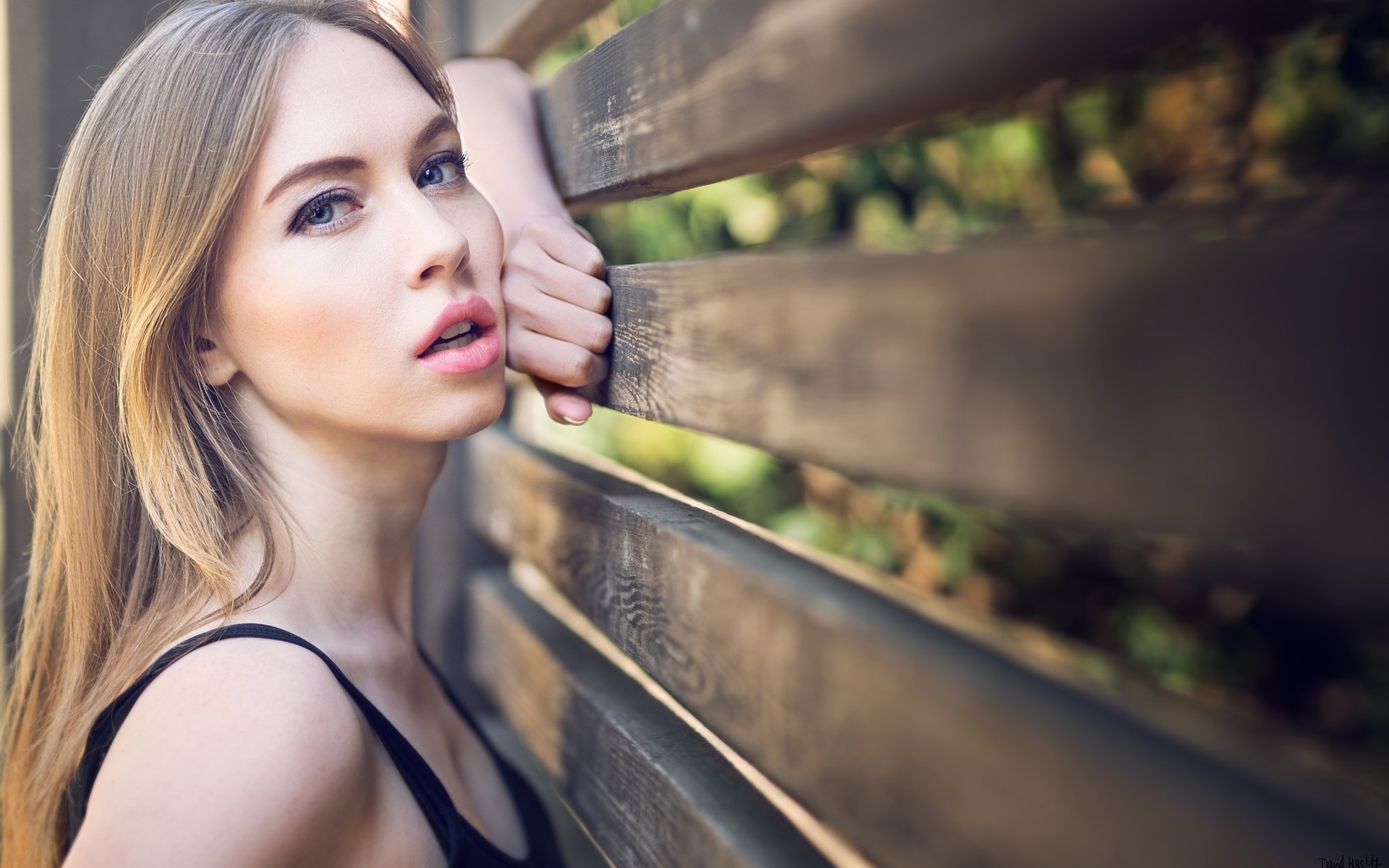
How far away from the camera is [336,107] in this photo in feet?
4.34

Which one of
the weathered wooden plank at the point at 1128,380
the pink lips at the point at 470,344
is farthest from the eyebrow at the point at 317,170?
the weathered wooden plank at the point at 1128,380

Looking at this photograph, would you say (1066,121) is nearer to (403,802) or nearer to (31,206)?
(403,802)

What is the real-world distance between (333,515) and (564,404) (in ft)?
1.35

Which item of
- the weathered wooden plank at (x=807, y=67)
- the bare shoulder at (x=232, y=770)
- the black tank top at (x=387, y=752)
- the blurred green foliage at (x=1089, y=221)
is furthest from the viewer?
the black tank top at (x=387, y=752)

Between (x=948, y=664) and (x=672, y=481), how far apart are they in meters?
2.22

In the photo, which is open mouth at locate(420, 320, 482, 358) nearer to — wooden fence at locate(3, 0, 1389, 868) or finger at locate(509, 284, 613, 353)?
finger at locate(509, 284, 613, 353)

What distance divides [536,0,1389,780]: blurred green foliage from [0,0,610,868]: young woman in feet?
2.08

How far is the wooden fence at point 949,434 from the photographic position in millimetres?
520

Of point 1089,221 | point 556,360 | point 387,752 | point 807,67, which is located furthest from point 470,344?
point 1089,221

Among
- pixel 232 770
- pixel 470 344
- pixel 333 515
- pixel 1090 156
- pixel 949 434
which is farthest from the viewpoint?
pixel 1090 156

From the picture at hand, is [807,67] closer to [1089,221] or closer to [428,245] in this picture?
[1089,221]

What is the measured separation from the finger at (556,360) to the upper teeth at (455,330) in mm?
103

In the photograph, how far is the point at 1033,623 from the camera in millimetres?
2225

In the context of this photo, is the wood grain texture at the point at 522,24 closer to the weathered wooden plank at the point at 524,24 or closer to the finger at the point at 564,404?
the weathered wooden plank at the point at 524,24
